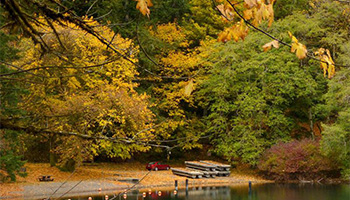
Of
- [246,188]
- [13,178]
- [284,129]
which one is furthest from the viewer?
[284,129]

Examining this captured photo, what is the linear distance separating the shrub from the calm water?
1567 mm

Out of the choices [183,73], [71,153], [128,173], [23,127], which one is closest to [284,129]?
[183,73]

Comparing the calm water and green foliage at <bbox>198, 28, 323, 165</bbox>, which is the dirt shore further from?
green foliage at <bbox>198, 28, 323, 165</bbox>

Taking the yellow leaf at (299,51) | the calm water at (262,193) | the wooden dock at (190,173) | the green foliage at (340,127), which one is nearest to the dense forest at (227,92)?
the green foliage at (340,127)

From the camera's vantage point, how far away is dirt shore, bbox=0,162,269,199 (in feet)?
56.1

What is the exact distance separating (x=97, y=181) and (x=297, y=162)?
1005cm

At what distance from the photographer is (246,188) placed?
20859mm

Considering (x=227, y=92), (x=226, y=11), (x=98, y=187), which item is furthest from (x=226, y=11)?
(x=227, y=92)

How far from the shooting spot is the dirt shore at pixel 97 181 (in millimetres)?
17092

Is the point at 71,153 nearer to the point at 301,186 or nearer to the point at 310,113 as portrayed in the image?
the point at 301,186

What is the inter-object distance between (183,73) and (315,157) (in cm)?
860

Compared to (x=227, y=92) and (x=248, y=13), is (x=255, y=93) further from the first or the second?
(x=248, y=13)

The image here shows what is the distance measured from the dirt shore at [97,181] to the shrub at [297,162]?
1.03m

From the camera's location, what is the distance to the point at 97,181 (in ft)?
67.6
